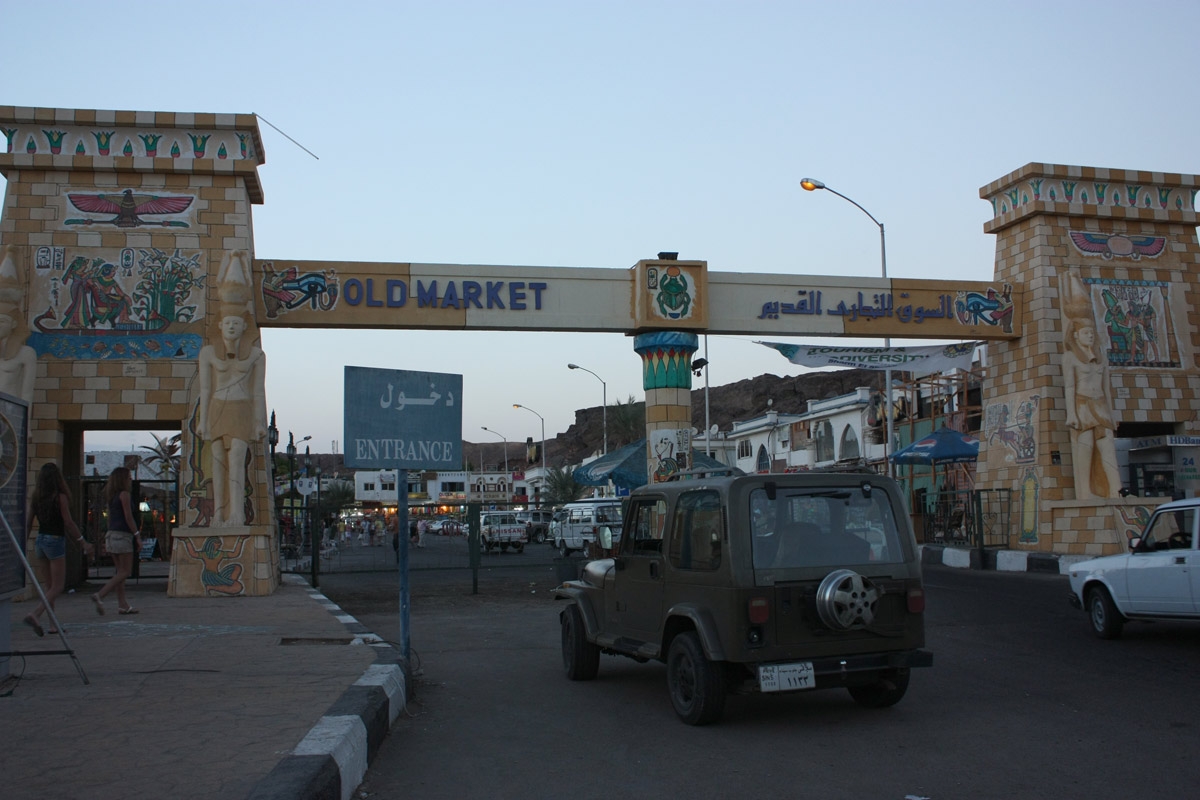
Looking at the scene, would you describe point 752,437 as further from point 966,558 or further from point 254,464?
point 254,464

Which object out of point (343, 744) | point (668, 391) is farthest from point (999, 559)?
point (343, 744)

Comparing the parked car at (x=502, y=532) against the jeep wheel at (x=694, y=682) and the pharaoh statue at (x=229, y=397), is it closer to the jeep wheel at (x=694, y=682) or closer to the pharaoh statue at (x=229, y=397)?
the pharaoh statue at (x=229, y=397)

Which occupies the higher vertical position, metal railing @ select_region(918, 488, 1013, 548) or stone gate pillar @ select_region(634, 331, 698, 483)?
stone gate pillar @ select_region(634, 331, 698, 483)

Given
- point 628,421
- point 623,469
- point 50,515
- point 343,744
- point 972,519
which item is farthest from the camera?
point 628,421

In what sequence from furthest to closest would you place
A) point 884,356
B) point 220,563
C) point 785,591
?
point 884,356
point 220,563
point 785,591

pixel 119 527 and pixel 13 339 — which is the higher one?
pixel 13 339

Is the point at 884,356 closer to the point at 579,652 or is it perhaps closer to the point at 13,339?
the point at 579,652

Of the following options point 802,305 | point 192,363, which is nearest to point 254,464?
point 192,363

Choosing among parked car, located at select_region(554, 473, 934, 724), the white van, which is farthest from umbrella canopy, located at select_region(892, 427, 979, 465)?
parked car, located at select_region(554, 473, 934, 724)

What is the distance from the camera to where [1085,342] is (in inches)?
800

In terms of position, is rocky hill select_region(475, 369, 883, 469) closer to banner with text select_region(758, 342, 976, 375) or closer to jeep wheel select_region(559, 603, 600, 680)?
banner with text select_region(758, 342, 976, 375)

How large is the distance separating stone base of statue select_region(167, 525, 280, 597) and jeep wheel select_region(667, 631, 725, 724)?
1118 centimetres

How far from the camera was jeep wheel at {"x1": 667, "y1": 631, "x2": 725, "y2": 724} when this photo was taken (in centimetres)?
692

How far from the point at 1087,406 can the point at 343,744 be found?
60.7 feet
